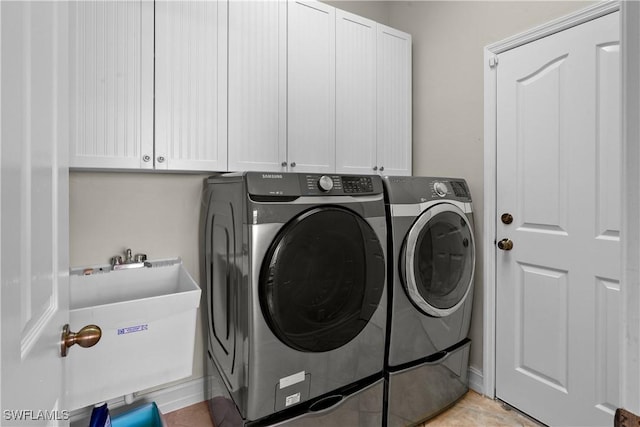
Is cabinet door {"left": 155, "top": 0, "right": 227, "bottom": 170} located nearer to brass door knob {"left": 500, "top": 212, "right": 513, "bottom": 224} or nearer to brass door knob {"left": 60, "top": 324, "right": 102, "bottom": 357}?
brass door knob {"left": 60, "top": 324, "right": 102, "bottom": 357}

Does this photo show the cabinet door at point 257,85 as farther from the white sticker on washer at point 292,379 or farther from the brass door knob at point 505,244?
the brass door knob at point 505,244

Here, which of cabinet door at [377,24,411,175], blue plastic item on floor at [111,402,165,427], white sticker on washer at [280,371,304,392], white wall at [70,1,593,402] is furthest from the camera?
cabinet door at [377,24,411,175]

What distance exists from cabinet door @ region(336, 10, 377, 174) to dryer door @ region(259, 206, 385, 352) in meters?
0.73

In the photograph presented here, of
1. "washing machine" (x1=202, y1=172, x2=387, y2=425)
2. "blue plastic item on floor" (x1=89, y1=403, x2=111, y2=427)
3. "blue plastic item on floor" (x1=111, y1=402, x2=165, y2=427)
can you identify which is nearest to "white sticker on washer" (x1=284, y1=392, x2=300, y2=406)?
"washing machine" (x1=202, y1=172, x2=387, y2=425)

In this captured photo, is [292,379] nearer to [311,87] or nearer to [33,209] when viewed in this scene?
[33,209]

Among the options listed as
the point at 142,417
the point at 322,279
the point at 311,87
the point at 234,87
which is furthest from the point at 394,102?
the point at 142,417

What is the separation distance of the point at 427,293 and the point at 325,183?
828mm

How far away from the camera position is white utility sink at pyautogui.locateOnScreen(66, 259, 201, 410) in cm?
118

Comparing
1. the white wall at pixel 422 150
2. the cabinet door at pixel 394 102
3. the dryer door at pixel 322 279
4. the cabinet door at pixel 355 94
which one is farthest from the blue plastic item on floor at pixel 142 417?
the cabinet door at pixel 394 102

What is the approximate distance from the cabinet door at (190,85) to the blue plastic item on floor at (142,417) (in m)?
1.20

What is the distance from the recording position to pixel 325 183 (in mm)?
1388

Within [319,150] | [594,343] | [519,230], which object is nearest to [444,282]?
[519,230]

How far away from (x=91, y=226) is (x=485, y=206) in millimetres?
2233

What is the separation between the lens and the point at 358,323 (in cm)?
148
